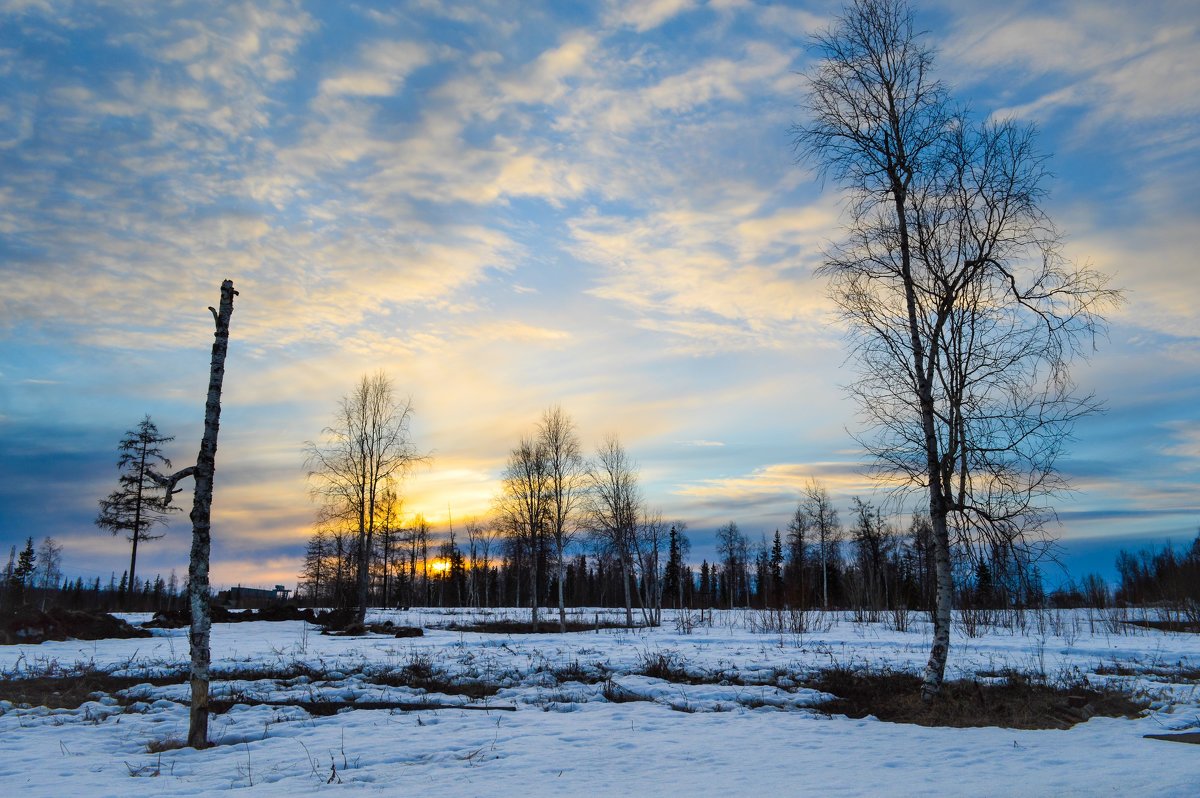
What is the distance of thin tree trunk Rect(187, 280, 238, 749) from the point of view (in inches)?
363

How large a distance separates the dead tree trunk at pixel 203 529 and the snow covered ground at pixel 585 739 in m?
0.59

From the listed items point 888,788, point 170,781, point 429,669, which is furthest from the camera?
point 429,669

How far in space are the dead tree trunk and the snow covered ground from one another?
1.94 feet

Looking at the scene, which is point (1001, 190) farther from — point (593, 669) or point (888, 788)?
point (593, 669)

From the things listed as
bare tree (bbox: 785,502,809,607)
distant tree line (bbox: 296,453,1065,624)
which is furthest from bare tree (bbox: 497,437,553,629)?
bare tree (bbox: 785,502,809,607)

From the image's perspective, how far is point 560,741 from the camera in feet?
30.6

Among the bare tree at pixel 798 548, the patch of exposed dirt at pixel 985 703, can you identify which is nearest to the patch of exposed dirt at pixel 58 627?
the patch of exposed dirt at pixel 985 703

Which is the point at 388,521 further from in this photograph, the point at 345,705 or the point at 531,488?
the point at 345,705

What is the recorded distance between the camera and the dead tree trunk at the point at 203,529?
9227mm

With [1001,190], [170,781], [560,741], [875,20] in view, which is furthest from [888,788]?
[875,20]

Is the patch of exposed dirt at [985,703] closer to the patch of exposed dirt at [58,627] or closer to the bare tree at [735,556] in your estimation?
the patch of exposed dirt at [58,627]

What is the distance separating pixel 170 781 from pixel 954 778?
27.8 ft

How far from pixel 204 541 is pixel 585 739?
615cm

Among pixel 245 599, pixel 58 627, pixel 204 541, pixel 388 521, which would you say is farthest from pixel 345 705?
pixel 245 599
